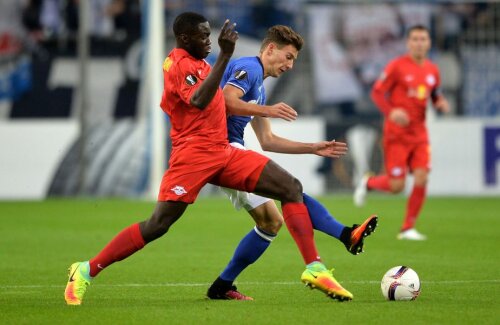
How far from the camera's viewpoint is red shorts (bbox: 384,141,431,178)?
14.3m

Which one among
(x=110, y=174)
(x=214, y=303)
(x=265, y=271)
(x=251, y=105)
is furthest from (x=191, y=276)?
(x=110, y=174)

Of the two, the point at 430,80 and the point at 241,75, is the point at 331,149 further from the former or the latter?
the point at 430,80

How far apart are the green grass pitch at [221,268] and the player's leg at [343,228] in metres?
0.40

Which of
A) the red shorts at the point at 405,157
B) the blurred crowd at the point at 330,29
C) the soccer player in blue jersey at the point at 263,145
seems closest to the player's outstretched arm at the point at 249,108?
the soccer player in blue jersey at the point at 263,145

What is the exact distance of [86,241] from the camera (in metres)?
13.6

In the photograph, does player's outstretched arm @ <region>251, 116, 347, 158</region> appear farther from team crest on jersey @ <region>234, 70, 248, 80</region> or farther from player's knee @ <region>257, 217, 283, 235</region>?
team crest on jersey @ <region>234, 70, 248, 80</region>

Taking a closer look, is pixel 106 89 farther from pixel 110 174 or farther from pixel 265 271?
pixel 265 271

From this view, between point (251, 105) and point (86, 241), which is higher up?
point (251, 105)

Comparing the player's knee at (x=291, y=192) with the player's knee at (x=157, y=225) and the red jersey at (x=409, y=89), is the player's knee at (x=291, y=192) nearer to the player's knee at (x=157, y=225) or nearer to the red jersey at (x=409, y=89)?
the player's knee at (x=157, y=225)

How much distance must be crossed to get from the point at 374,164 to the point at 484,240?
849cm

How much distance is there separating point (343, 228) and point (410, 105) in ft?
22.2

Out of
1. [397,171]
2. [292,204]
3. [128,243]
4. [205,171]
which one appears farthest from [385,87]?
[128,243]

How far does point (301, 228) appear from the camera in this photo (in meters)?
7.88

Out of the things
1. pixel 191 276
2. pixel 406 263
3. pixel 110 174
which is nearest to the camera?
pixel 191 276
